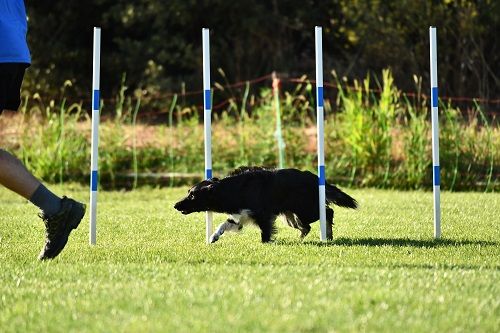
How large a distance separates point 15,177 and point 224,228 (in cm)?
178

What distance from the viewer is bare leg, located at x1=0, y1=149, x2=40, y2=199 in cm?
554

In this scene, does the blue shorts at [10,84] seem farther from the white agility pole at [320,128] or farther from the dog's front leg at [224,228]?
the white agility pole at [320,128]

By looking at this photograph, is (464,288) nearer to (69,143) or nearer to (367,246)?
(367,246)

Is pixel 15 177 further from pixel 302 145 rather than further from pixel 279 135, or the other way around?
pixel 302 145

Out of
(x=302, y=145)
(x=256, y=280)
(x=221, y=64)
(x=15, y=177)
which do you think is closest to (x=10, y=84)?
(x=15, y=177)

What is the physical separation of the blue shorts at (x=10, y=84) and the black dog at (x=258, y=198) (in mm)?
1755

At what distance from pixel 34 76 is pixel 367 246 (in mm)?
14015

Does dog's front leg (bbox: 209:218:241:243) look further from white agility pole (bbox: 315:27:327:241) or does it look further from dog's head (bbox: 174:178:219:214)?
white agility pole (bbox: 315:27:327:241)

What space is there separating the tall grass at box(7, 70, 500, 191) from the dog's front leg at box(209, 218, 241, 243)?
5516mm

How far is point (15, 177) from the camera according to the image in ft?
18.3

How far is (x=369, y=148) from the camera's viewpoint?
1245cm

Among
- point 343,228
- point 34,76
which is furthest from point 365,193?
point 34,76

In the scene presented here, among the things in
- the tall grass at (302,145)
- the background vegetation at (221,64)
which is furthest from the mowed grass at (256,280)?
the background vegetation at (221,64)

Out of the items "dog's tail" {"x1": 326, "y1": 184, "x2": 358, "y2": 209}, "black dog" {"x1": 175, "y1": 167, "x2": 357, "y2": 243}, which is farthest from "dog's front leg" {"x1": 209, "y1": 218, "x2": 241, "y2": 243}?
"dog's tail" {"x1": 326, "y1": 184, "x2": 358, "y2": 209}
